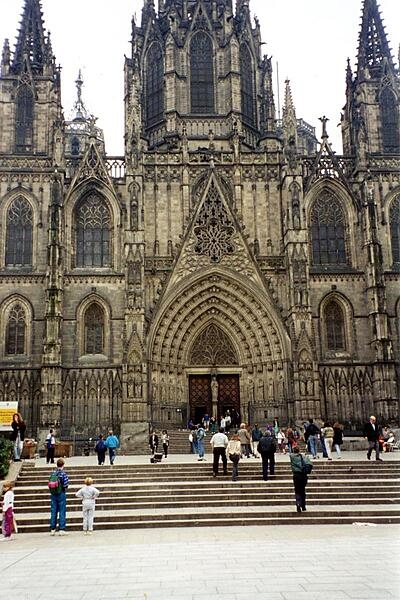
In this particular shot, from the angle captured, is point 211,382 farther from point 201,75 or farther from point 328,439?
point 201,75

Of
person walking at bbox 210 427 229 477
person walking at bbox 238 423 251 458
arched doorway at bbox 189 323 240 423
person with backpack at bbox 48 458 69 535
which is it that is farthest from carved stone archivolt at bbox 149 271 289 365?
person with backpack at bbox 48 458 69 535

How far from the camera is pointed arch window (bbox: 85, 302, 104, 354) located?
130 feet

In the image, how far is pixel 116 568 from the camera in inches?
460

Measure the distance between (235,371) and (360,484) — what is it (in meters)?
20.4

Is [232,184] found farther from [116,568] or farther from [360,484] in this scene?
[116,568]

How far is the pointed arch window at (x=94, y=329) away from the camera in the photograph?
39719 mm

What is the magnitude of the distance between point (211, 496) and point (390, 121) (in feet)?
111

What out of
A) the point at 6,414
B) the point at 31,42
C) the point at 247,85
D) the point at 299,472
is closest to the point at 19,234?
the point at 6,414

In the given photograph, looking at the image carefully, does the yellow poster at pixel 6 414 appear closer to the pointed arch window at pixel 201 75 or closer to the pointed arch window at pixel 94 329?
the pointed arch window at pixel 94 329

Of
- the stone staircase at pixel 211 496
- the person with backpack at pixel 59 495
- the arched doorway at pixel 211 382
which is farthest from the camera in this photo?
the arched doorway at pixel 211 382

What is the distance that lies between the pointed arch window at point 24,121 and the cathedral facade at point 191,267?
0.11 metres

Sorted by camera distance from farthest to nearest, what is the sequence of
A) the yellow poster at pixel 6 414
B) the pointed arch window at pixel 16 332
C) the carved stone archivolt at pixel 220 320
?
the carved stone archivolt at pixel 220 320 → the pointed arch window at pixel 16 332 → the yellow poster at pixel 6 414

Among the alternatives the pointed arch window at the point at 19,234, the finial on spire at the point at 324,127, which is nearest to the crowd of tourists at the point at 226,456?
the pointed arch window at the point at 19,234

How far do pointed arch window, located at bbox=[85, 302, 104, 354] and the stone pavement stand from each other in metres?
23.8
